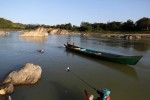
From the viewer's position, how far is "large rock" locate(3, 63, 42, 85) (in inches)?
628

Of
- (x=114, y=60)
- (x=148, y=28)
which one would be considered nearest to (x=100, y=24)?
(x=148, y=28)

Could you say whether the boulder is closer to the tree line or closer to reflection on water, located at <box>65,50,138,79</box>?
reflection on water, located at <box>65,50,138,79</box>

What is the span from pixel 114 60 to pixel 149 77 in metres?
6.67

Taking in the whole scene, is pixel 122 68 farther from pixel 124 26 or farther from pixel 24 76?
pixel 124 26

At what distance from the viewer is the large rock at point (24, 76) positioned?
16.0 meters

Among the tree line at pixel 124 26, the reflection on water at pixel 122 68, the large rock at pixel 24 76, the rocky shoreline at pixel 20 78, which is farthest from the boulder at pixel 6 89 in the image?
the tree line at pixel 124 26

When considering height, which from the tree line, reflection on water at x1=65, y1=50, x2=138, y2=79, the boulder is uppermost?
the tree line

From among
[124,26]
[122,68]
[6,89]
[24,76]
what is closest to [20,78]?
[24,76]

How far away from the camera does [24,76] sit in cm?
1658

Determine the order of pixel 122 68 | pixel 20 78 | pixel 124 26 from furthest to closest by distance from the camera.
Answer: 1. pixel 124 26
2. pixel 122 68
3. pixel 20 78

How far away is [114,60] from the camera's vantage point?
26.3 metres

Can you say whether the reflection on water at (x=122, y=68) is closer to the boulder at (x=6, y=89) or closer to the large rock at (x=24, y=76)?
the large rock at (x=24, y=76)

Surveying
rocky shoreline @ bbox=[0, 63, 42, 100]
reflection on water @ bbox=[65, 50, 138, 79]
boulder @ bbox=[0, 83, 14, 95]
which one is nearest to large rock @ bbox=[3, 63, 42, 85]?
rocky shoreline @ bbox=[0, 63, 42, 100]

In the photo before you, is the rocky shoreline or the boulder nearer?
the boulder
